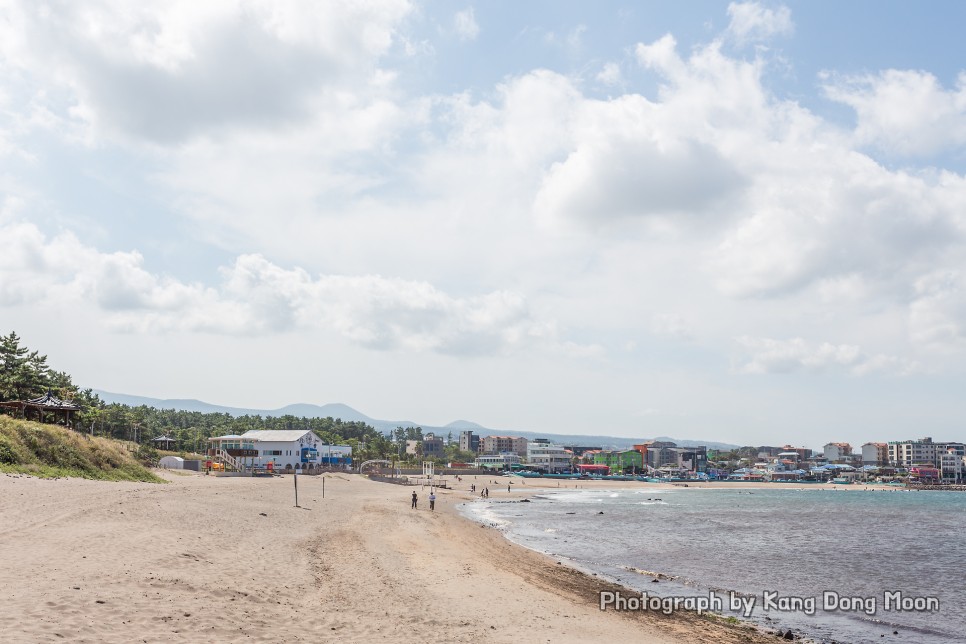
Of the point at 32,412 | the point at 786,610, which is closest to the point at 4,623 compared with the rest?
the point at 786,610

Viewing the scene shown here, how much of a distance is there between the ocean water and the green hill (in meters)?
29.0

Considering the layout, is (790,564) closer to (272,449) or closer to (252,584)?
(252,584)

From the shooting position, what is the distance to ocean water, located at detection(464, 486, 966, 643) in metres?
25.5

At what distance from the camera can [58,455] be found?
4231 cm

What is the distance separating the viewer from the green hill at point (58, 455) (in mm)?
37906

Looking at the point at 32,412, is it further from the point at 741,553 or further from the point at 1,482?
the point at 741,553

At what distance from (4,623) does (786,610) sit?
26465 mm

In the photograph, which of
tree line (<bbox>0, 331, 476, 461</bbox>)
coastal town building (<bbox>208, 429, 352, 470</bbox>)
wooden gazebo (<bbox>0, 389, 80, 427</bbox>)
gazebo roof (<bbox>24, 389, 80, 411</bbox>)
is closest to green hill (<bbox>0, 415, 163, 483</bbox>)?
gazebo roof (<bbox>24, 389, 80, 411</bbox>)

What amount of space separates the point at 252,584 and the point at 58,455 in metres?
32.5

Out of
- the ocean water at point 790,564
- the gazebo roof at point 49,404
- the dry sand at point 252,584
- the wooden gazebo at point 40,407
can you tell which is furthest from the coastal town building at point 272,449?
the dry sand at point 252,584

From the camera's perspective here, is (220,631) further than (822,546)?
No

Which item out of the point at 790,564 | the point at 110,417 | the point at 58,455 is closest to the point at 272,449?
the point at 110,417

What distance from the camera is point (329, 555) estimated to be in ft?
85.3

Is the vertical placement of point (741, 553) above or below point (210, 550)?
below
